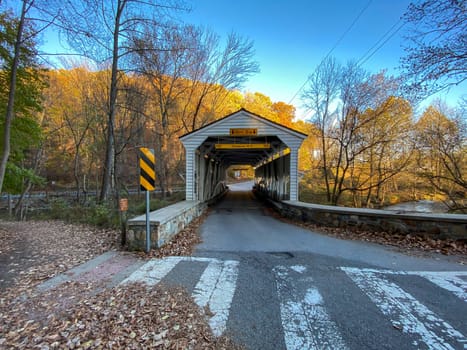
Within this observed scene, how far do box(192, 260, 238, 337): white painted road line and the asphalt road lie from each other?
0.01 metres

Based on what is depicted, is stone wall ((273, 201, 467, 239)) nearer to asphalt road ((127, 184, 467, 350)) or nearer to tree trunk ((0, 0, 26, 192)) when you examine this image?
asphalt road ((127, 184, 467, 350))

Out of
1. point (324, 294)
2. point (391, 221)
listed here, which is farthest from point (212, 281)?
point (391, 221)

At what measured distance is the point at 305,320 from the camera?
7.38 ft

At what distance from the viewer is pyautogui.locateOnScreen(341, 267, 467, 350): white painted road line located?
1.97m

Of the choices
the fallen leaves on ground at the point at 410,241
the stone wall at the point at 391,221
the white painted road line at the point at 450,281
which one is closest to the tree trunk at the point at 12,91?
the stone wall at the point at 391,221

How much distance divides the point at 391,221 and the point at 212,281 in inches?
187

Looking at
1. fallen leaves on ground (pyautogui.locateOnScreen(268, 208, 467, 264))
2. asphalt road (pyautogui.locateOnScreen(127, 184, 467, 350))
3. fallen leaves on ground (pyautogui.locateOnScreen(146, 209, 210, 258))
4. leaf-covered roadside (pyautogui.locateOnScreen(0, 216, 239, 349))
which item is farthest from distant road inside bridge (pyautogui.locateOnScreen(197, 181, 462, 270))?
leaf-covered roadside (pyautogui.locateOnScreen(0, 216, 239, 349))

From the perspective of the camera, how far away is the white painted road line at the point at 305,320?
6.35 feet

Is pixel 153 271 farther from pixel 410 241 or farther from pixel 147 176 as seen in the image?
pixel 410 241

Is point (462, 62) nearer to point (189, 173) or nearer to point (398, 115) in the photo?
point (398, 115)

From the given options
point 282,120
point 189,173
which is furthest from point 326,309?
point 282,120

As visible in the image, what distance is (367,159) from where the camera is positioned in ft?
47.0

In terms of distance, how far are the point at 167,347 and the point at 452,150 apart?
47.9 ft

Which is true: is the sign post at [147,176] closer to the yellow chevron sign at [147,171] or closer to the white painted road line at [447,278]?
the yellow chevron sign at [147,171]
